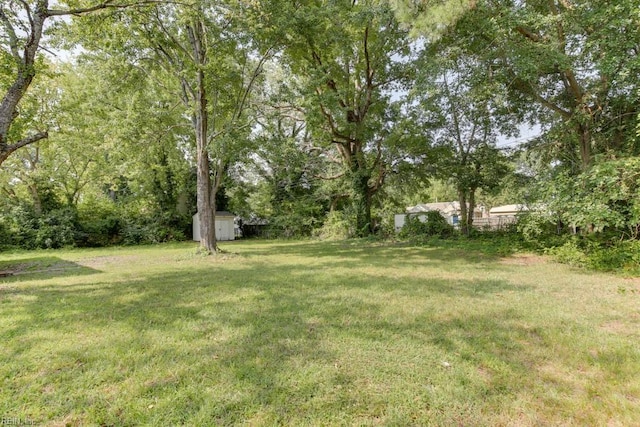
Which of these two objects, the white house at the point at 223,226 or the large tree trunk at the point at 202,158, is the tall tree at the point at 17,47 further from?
the white house at the point at 223,226

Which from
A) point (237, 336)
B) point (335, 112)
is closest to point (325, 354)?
point (237, 336)

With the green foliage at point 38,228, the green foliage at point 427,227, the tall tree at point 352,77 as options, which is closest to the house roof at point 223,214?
the green foliage at point 38,228

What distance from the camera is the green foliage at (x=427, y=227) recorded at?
14.9 m

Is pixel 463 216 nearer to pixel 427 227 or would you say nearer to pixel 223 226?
pixel 427 227

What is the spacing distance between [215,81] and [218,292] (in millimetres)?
7849

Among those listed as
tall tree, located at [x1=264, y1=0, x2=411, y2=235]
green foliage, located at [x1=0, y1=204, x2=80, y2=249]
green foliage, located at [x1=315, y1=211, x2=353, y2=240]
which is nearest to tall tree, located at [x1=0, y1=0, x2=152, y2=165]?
tall tree, located at [x1=264, y1=0, x2=411, y2=235]

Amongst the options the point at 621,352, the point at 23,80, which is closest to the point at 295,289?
the point at 621,352

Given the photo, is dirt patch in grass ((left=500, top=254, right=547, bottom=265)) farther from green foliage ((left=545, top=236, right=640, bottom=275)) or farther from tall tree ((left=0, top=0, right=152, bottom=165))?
tall tree ((left=0, top=0, right=152, bottom=165))

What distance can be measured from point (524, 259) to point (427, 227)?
242 inches

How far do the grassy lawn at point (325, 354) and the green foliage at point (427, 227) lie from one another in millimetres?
9035

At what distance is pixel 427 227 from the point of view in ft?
49.1

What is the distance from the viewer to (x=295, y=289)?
5590 mm

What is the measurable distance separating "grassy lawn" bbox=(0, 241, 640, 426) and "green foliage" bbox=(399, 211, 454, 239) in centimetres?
903

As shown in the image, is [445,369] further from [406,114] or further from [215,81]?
[406,114]
